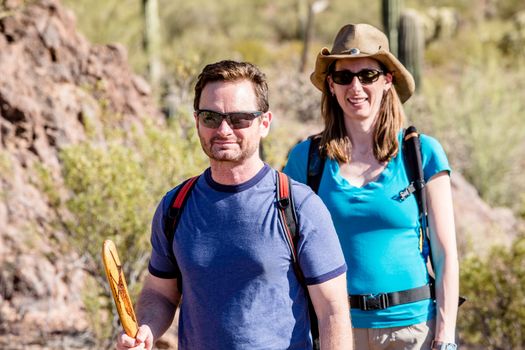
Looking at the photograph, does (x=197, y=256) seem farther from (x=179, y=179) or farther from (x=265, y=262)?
(x=179, y=179)

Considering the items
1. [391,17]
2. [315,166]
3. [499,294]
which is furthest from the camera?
[391,17]

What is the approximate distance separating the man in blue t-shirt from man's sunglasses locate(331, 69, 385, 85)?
2.78 ft

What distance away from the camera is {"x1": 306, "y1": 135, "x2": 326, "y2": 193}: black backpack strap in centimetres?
324

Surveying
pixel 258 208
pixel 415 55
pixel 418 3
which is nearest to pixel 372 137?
pixel 258 208

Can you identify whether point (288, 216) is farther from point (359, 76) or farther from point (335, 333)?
point (359, 76)

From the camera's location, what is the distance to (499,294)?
642 centimetres

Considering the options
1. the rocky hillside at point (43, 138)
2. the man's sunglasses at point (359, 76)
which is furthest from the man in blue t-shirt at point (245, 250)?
the rocky hillside at point (43, 138)

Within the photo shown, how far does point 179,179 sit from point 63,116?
192cm

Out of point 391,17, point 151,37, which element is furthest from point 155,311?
point 391,17

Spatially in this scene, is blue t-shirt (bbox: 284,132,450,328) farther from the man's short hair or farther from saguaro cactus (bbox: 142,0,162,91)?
saguaro cactus (bbox: 142,0,162,91)

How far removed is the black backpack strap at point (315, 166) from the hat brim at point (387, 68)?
323mm

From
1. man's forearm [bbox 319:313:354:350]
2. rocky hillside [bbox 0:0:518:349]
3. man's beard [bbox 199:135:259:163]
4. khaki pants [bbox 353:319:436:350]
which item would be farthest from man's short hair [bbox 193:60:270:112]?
rocky hillside [bbox 0:0:518:349]

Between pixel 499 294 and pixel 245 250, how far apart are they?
4.42 metres

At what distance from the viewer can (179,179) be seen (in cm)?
589
